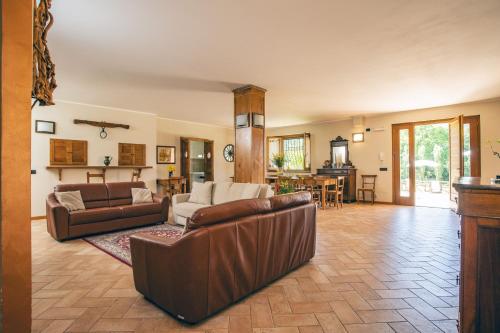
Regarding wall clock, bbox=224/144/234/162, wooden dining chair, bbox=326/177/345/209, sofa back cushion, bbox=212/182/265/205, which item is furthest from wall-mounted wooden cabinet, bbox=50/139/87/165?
wooden dining chair, bbox=326/177/345/209

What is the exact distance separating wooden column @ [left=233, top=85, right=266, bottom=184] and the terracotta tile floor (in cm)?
178

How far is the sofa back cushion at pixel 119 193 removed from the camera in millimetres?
5012

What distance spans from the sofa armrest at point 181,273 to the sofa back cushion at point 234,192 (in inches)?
88.0

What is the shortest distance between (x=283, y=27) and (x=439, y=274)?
3.11 m

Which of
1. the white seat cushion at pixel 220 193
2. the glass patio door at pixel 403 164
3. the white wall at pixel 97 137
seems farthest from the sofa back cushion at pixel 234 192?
the glass patio door at pixel 403 164

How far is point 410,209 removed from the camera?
662 centimetres

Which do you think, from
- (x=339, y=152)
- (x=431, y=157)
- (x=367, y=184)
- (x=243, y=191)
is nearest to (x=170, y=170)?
(x=243, y=191)

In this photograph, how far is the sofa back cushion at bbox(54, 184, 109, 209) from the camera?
4.55m

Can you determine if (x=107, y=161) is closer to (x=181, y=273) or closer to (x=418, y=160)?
(x=181, y=273)

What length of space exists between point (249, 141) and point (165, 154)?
14.1 ft

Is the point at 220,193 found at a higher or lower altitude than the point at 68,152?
lower

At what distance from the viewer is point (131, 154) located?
23.2 ft

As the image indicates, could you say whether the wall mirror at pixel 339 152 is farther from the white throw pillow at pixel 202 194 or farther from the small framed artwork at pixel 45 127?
the small framed artwork at pixel 45 127

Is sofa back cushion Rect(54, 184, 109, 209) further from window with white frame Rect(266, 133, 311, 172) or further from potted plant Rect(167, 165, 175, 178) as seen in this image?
window with white frame Rect(266, 133, 311, 172)
